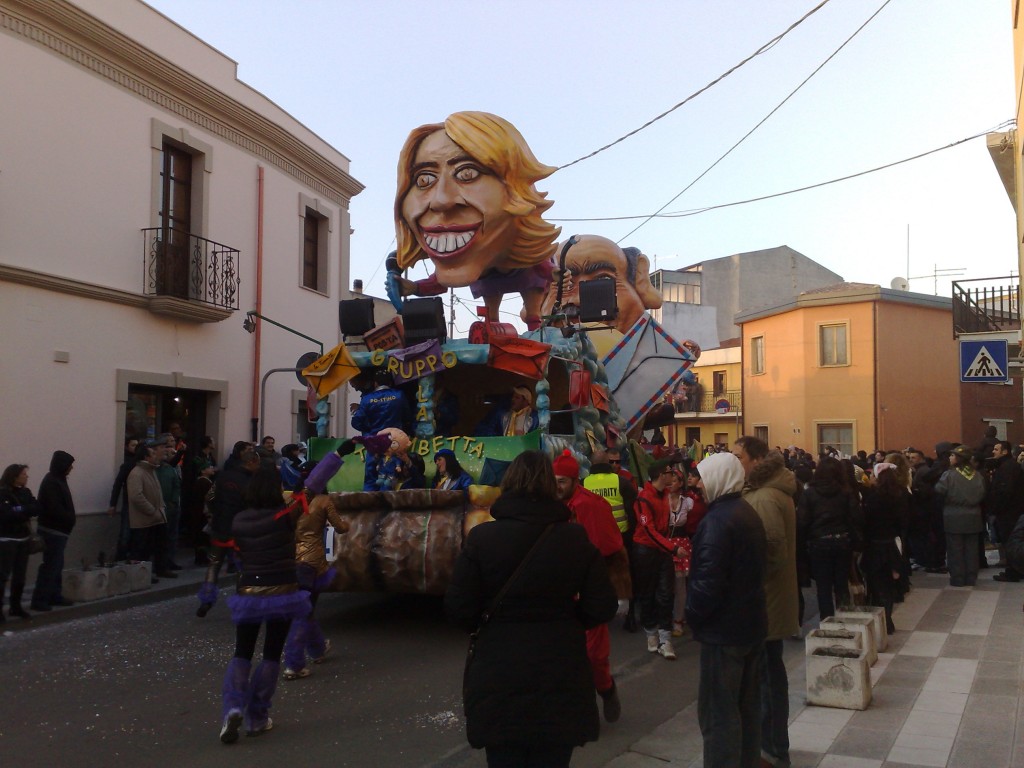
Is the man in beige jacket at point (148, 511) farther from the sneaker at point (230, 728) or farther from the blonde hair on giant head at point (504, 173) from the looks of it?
the sneaker at point (230, 728)

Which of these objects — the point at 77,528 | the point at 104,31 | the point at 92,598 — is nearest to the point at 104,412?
the point at 77,528

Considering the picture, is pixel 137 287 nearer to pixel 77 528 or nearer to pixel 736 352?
pixel 77 528

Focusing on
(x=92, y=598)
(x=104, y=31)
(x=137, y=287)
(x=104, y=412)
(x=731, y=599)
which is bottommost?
(x=92, y=598)

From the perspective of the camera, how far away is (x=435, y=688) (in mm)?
6648

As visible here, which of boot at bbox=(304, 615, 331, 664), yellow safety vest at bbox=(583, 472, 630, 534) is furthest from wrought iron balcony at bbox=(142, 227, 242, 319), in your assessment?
yellow safety vest at bbox=(583, 472, 630, 534)

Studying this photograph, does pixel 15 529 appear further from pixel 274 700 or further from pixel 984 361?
pixel 984 361

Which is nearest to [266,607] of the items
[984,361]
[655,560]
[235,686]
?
[235,686]

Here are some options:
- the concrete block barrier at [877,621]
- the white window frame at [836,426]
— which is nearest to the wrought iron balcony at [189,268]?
the concrete block barrier at [877,621]

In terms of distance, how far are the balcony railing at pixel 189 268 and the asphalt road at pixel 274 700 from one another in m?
6.12

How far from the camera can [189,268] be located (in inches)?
571

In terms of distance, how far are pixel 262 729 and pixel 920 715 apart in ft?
13.6

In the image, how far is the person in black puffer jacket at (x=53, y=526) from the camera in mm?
9883

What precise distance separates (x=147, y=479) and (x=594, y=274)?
8.29 meters

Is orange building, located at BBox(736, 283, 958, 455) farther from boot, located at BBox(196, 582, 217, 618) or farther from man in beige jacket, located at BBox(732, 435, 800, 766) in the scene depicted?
man in beige jacket, located at BBox(732, 435, 800, 766)
